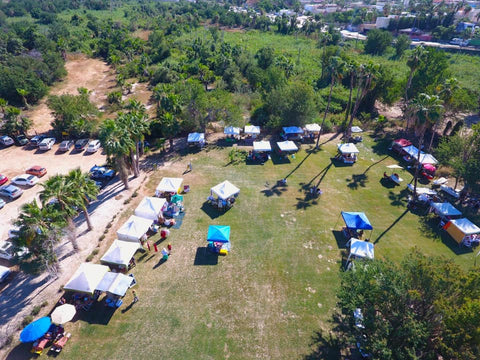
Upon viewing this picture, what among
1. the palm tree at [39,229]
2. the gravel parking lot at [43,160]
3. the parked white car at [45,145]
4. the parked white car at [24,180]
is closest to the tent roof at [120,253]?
the palm tree at [39,229]

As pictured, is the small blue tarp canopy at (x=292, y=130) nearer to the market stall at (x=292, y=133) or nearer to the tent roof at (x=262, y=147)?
the market stall at (x=292, y=133)

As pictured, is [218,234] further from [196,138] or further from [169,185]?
[196,138]

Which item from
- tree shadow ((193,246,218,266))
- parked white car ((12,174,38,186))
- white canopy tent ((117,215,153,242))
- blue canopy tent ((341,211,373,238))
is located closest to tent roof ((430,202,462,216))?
blue canopy tent ((341,211,373,238))

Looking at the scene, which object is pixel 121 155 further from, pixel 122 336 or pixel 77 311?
pixel 122 336

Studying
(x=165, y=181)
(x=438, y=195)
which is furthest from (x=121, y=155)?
(x=438, y=195)

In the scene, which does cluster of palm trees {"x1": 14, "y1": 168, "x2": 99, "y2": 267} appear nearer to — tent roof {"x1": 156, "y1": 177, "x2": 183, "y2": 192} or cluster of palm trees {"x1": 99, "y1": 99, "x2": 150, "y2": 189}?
cluster of palm trees {"x1": 99, "y1": 99, "x2": 150, "y2": 189}
